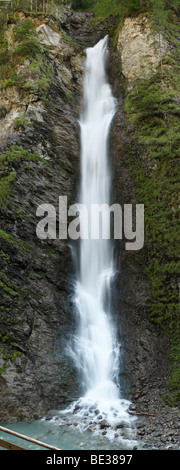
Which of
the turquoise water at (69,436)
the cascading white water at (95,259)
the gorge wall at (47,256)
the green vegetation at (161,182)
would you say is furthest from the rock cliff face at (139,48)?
the turquoise water at (69,436)

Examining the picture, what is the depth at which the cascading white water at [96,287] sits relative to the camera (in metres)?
8.48

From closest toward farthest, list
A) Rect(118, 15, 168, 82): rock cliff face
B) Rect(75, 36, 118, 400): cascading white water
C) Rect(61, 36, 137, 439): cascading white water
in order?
1. Rect(61, 36, 137, 439): cascading white water
2. Rect(75, 36, 118, 400): cascading white water
3. Rect(118, 15, 168, 82): rock cliff face

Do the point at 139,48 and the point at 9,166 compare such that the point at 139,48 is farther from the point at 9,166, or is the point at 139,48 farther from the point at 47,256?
the point at 47,256

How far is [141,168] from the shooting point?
480 inches

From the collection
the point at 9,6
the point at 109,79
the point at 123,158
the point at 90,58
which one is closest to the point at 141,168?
the point at 123,158

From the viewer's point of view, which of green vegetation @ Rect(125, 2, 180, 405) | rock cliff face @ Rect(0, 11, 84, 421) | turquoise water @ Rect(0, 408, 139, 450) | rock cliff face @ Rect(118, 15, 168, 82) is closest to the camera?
turquoise water @ Rect(0, 408, 139, 450)

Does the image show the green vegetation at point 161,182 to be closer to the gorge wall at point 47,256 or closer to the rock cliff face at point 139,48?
the gorge wall at point 47,256

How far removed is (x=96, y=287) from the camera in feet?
36.6

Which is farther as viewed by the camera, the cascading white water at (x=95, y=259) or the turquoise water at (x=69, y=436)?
the cascading white water at (x=95, y=259)

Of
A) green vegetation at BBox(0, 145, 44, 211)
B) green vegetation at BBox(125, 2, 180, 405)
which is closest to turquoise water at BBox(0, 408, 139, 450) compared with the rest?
green vegetation at BBox(125, 2, 180, 405)

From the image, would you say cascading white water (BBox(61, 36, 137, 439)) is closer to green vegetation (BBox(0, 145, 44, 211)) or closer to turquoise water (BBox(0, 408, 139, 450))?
turquoise water (BBox(0, 408, 139, 450))

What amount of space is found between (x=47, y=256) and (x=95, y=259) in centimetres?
213

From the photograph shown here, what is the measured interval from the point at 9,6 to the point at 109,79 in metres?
7.10

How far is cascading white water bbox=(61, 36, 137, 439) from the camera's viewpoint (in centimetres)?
848
